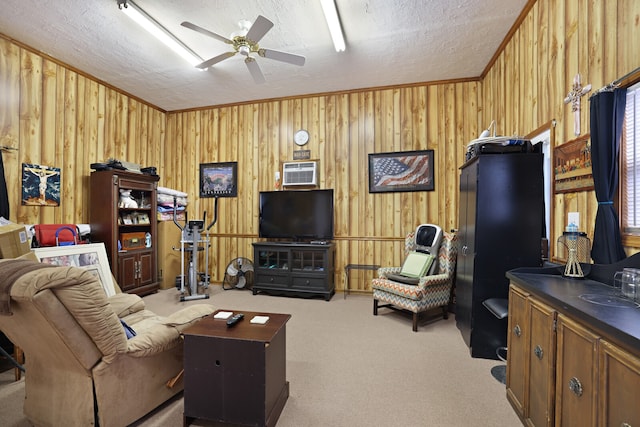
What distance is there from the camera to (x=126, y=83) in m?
4.32

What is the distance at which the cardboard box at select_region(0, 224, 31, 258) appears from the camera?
2275 mm

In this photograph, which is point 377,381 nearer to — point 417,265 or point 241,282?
point 417,265

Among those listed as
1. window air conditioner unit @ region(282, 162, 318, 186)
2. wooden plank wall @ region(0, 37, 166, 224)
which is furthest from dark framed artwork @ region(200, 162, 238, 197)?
wooden plank wall @ region(0, 37, 166, 224)

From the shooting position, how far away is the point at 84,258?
3340 millimetres

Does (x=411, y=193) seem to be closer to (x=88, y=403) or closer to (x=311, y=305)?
(x=311, y=305)

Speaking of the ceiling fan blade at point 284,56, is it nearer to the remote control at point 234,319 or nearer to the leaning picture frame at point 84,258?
the remote control at point 234,319

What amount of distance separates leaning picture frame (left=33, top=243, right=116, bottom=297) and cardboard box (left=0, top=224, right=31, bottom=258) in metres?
0.63

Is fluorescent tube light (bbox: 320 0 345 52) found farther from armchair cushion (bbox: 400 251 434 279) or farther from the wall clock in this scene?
armchair cushion (bbox: 400 251 434 279)

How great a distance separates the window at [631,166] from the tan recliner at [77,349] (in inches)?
110

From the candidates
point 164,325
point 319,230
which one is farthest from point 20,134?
point 319,230

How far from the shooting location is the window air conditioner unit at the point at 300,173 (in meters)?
4.71

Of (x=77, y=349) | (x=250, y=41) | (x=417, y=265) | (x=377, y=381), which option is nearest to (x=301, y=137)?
(x=250, y=41)

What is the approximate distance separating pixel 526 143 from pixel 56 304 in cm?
333

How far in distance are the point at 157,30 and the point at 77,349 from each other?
9.96 feet
